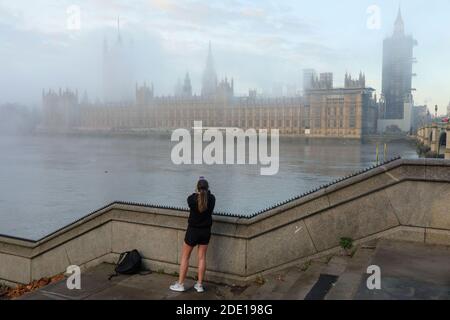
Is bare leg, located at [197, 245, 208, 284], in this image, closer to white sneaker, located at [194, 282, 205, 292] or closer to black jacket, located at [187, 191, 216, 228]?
white sneaker, located at [194, 282, 205, 292]

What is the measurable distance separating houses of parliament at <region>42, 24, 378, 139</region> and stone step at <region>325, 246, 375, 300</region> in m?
132

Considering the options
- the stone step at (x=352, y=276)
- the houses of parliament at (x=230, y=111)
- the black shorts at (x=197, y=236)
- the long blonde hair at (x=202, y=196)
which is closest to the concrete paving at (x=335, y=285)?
the stone step at (x=352, y=276)

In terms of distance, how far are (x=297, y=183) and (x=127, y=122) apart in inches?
5789

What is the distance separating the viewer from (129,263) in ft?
20.5

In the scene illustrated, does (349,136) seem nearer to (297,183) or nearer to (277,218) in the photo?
(297,183)

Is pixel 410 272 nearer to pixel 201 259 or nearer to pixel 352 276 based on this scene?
pixel 352 276

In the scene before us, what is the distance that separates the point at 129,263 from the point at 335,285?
3.03 metres

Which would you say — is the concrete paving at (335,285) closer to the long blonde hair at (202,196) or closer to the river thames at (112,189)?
the long blonde hair at (202,196)

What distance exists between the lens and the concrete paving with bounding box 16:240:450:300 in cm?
444

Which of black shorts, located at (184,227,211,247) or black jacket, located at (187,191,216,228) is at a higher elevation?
black jacket, located at (187,191,216,228)

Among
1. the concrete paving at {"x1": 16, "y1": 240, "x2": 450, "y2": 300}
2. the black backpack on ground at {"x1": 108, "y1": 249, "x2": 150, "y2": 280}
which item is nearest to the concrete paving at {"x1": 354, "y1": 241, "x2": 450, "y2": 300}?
the concrete paving at {"x1": 16, "y1": 240, "x2": 450, "y2": 300}

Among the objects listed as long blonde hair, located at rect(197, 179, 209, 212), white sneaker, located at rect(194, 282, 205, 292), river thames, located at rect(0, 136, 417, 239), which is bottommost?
river thames, located at rect(0, 136, 417, 239)

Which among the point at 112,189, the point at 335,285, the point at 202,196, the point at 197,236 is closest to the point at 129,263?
the point at 197,236

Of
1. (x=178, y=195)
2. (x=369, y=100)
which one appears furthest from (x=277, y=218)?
(x=369, y=100)
